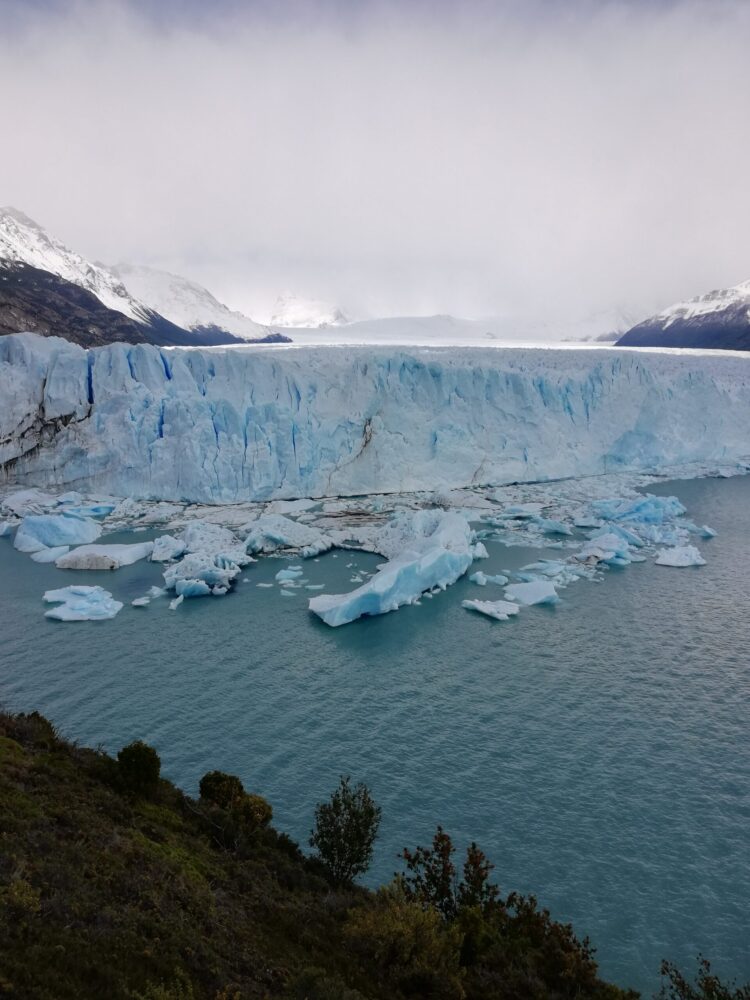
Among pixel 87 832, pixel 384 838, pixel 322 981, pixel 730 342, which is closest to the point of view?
pixel 322 981

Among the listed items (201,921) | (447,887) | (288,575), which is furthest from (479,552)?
(201,921)

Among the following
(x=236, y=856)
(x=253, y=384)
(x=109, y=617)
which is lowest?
(x=109, y=617)

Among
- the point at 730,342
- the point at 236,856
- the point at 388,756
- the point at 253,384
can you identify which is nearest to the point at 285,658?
the point at 388,756

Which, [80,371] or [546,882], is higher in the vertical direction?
[80,371]

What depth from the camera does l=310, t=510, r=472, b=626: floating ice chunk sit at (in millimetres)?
16859

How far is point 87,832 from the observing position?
20.6 ft

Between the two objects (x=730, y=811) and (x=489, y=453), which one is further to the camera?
(x=489, y=453)

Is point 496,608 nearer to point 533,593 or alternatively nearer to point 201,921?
point 533,593

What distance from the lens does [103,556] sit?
20.6 metres

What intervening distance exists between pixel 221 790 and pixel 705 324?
84578mm

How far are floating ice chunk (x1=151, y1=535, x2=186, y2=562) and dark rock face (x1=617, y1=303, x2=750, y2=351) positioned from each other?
60.0 meters

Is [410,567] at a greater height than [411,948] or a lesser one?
lesser

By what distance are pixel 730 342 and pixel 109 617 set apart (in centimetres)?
6956

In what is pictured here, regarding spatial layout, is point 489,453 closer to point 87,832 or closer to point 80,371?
point 80,371
